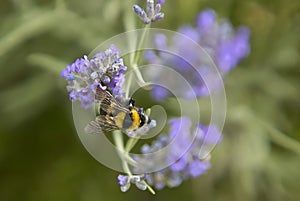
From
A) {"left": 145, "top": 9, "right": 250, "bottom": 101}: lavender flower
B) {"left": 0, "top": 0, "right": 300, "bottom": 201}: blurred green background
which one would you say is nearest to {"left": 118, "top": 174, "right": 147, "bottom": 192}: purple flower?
{"left": 145, "top": 9, "right": 250, "bottom": 101}: lavender flower

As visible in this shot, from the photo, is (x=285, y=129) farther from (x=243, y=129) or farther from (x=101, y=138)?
(x=101, y=138)

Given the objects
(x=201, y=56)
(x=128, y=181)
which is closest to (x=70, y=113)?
(x=201, y=56)

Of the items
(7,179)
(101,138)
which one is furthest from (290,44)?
(7,179)

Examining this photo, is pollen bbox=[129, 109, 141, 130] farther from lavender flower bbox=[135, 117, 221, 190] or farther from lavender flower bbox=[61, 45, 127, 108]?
lavender flower bbox=[135, 117, 221, 190]

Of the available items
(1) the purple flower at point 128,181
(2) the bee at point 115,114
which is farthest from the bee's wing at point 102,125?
(1) the purple flower at point 128,181

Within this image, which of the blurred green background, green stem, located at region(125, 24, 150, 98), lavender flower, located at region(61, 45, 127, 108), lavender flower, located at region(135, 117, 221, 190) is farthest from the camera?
the blurred green background

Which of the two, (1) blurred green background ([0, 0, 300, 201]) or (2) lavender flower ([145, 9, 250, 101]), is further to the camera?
(1) blurred green background ([0, 0, 300, 201])

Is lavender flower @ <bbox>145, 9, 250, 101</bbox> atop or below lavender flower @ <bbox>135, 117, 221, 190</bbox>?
atop
